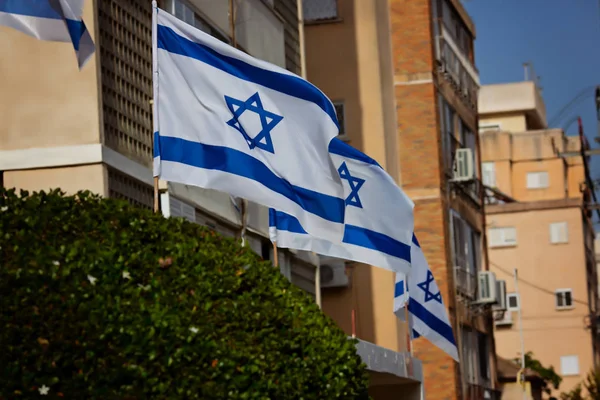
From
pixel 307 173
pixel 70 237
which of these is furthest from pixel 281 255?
pixel 70 237

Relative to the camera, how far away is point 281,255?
22.2 m

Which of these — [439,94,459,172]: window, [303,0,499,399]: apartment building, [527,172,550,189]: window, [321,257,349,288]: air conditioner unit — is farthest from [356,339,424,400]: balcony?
[527,172,550,189]: window

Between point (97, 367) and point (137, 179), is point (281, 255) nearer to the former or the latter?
point (137, 179)

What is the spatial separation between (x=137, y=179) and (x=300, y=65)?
9637mm

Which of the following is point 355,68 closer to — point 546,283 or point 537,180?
point 546,283

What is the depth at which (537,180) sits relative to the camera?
72688 mm

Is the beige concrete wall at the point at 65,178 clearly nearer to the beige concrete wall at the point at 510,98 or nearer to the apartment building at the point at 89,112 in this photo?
the apartment building at the point at 89,112

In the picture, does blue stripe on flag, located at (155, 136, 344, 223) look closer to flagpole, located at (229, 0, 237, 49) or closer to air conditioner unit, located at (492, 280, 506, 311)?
flagpole, located at (229, 0, 237, 49)

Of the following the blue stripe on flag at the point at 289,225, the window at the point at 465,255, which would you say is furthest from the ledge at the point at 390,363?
the window at the point at 465,255

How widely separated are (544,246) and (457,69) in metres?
31.5

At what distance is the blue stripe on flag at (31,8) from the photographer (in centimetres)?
1116

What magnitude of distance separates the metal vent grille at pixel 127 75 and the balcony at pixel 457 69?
62.9 feet

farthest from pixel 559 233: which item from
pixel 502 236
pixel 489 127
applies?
pixel 489 127

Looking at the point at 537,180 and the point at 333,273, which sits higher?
the point at 537,180
